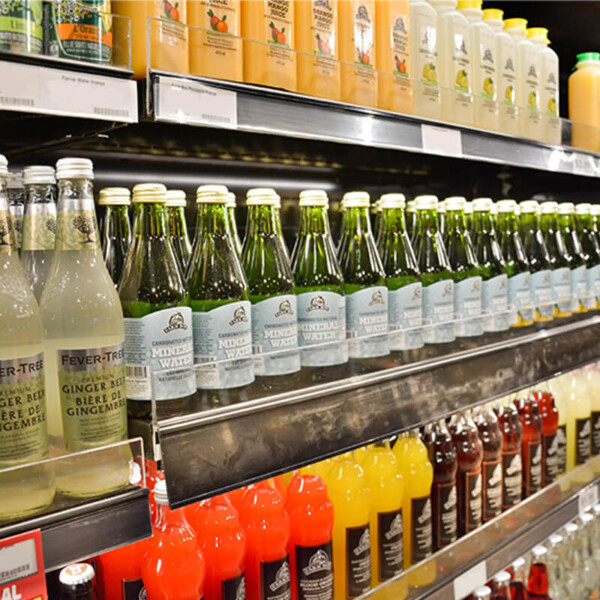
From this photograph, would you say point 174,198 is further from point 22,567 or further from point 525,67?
point 525,67

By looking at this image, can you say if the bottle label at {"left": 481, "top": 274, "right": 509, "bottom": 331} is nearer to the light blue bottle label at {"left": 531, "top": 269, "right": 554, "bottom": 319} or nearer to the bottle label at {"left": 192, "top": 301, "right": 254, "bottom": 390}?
the light blue bottle label at {"left": 531, "top": 269, "right": 554, "bottom": 319}

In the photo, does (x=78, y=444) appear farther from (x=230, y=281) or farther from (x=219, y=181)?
(x=219, y=181)

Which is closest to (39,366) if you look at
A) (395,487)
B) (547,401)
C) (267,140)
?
(395,487)

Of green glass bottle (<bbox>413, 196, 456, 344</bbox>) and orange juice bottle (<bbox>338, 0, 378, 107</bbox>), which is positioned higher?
orange juice bottle (<bbox>338, 0, 378, 107</bbox>)

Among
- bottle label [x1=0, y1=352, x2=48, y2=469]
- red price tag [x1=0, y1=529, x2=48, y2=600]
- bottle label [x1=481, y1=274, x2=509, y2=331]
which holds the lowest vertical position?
red price tag [x1=0, y1=529, x2=48, y2=600]

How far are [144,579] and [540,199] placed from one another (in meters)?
2.32

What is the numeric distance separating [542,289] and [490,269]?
6.3 inches

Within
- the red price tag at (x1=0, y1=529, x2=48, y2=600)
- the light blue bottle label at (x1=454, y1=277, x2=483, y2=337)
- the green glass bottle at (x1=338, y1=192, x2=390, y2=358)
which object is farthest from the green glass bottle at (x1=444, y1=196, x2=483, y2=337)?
the red price tag at (x1=0, y1=529, x2=48, y2=600)

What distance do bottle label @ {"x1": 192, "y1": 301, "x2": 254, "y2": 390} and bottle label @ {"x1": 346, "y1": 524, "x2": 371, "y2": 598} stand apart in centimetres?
44

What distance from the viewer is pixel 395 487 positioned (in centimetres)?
147

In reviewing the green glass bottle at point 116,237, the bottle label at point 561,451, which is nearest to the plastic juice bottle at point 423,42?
the green glass bottle at point 116,237

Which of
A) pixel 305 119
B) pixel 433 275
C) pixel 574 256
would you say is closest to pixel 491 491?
pixel 433 275

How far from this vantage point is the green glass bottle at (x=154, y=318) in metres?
0.97

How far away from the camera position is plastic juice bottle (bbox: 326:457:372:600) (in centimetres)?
131
